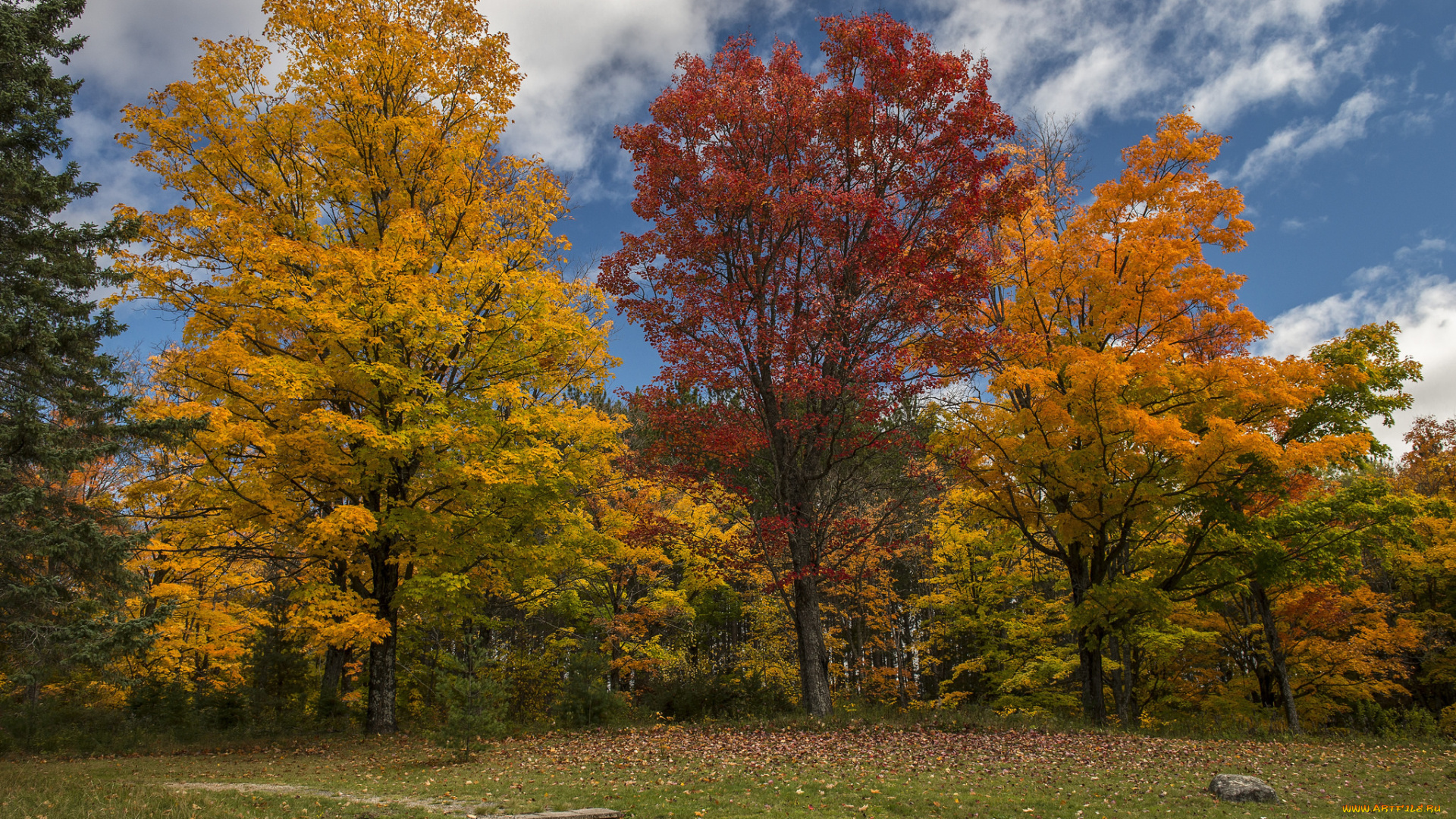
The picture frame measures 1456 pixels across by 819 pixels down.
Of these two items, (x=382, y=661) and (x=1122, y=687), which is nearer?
(x=382, y=661)

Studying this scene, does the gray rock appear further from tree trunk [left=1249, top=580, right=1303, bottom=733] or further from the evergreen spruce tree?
the evergreen spruce tree

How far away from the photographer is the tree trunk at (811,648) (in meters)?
13.7

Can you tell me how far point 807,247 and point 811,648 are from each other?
25.9 feet

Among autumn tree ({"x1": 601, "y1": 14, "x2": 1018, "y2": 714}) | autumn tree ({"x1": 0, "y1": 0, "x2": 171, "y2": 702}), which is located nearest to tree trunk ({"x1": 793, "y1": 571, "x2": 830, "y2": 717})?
autumn tree ({"x1": 601, "y1": 14, "x2": 1018, "y2": 714})

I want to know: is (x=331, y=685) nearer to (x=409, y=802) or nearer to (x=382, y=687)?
(x=382, y=687)

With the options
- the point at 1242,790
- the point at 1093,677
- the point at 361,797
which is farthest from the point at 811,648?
the point at 361,797

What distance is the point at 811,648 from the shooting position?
13766mm

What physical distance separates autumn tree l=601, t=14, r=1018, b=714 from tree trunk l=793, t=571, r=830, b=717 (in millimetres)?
33

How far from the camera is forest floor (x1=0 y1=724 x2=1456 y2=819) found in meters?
7.43

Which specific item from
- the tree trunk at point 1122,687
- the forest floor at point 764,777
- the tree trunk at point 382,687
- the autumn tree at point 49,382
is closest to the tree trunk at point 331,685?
the tree trunk at point 382,687

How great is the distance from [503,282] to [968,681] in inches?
962

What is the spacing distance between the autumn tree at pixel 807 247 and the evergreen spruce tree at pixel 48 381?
323 inches

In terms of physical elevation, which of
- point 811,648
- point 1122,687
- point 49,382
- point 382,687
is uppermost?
point 49,382

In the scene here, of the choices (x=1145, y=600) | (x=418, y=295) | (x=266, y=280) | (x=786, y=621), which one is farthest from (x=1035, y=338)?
(x=786, y=621)
